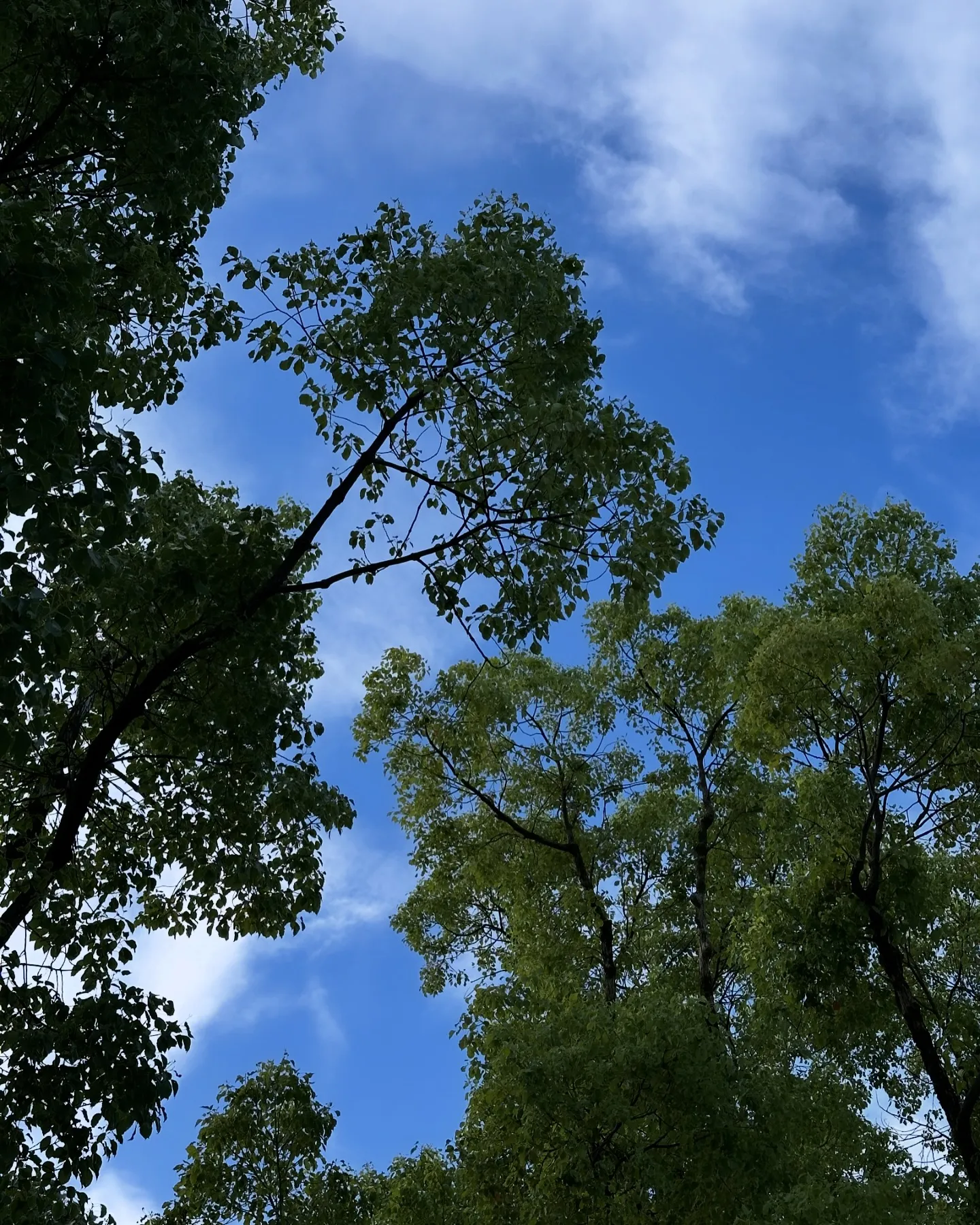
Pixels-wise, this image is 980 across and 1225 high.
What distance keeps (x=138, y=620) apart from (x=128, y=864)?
7.89 feet

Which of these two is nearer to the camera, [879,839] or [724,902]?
[879,839]

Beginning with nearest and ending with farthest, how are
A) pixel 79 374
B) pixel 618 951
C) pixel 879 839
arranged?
pixel 79 374 → pixel 879 839 → pixel 618 951

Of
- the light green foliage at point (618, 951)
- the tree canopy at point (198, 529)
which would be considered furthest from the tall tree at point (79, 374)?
the light green foliage at point (618, 951)

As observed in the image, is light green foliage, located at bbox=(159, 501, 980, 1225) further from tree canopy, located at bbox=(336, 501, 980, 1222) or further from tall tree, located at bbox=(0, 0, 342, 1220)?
tall tree, located at bbox=(0, 0, 342, 1220)

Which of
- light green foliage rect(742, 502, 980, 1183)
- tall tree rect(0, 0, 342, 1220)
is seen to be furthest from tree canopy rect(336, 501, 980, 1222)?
tall tree rect(0, 0, 342, 1220)

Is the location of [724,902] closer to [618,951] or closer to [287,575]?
[618,951]

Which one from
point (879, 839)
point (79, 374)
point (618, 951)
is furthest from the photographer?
point (618, 951)

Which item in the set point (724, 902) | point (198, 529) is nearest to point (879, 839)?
point (724, 902)

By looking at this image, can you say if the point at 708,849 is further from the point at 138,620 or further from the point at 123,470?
the point at 123,470

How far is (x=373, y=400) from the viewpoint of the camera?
32.2ft

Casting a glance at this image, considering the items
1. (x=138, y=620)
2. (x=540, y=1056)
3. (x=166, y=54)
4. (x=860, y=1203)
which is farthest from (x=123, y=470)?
(x=860, y=1203)

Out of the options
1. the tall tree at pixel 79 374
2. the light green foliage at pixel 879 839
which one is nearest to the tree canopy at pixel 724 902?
the light green foliage at pixel 879 839

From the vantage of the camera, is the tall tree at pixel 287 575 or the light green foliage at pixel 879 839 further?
the light green foliage at pixel 879 839

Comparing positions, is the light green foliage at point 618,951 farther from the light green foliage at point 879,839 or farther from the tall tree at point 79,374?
the tall tree at point 79,374
